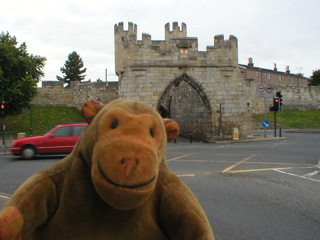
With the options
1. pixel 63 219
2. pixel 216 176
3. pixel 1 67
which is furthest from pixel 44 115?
pixel 63 219

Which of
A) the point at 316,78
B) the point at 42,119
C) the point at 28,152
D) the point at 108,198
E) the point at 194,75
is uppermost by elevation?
the point at 316,78

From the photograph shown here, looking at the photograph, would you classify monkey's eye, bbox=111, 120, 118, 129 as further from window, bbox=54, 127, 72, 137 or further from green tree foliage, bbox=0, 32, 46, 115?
green tree foliage, bbox=0, 32, 46, 115

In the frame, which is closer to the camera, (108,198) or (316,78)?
(108,198)

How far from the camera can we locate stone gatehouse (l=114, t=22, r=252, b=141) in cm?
Result: 2027

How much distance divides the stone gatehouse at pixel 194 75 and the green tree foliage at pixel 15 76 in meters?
6.78

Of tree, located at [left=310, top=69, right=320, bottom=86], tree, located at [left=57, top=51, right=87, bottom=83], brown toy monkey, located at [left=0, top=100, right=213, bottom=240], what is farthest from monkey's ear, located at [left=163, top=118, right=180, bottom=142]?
tree, located at [left=310, top=69, right=320, bottom=86]

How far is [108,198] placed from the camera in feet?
5.13

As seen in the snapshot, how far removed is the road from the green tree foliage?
42.5ft

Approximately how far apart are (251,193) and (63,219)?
4873 millimetres

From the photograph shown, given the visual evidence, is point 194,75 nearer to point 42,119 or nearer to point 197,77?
point 197,77

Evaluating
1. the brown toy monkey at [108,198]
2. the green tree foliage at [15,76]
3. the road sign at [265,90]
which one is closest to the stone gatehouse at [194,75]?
the road sign at [265,90]

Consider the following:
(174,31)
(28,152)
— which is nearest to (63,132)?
(28,152)

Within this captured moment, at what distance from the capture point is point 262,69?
6288cm

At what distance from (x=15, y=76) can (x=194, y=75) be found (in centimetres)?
1270
